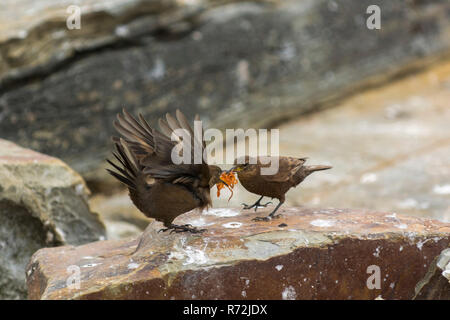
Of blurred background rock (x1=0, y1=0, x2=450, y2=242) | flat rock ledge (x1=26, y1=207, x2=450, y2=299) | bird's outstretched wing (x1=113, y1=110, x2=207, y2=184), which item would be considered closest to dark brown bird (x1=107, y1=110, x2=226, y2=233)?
→ bird's outstretched wing (x1=113, y1=110, x2=207, y2=184)

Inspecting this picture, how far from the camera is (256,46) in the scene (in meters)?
7.78

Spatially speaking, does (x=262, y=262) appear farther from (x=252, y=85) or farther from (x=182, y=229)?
(x=252, y=85)

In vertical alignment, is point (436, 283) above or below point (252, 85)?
below

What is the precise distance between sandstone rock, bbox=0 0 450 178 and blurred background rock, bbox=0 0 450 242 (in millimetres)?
14

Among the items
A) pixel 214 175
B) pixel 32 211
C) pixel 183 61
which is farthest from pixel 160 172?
pixel 183 61

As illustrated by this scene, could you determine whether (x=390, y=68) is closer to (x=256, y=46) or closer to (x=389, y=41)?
(x=389, y=41)

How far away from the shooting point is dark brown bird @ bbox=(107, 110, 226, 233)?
3.35 metres

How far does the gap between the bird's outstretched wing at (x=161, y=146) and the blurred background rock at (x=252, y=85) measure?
228 cm

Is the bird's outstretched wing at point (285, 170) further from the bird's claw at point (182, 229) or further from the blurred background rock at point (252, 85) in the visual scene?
the blurred background rock at point (252, 85)

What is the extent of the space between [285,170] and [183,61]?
3.75 m

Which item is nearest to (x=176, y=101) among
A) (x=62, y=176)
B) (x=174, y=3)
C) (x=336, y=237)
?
(x=174, y=3)

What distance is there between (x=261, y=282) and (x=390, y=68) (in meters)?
6.47

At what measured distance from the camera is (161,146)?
3.33 m

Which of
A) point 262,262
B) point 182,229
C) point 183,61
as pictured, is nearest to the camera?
point 262,262
